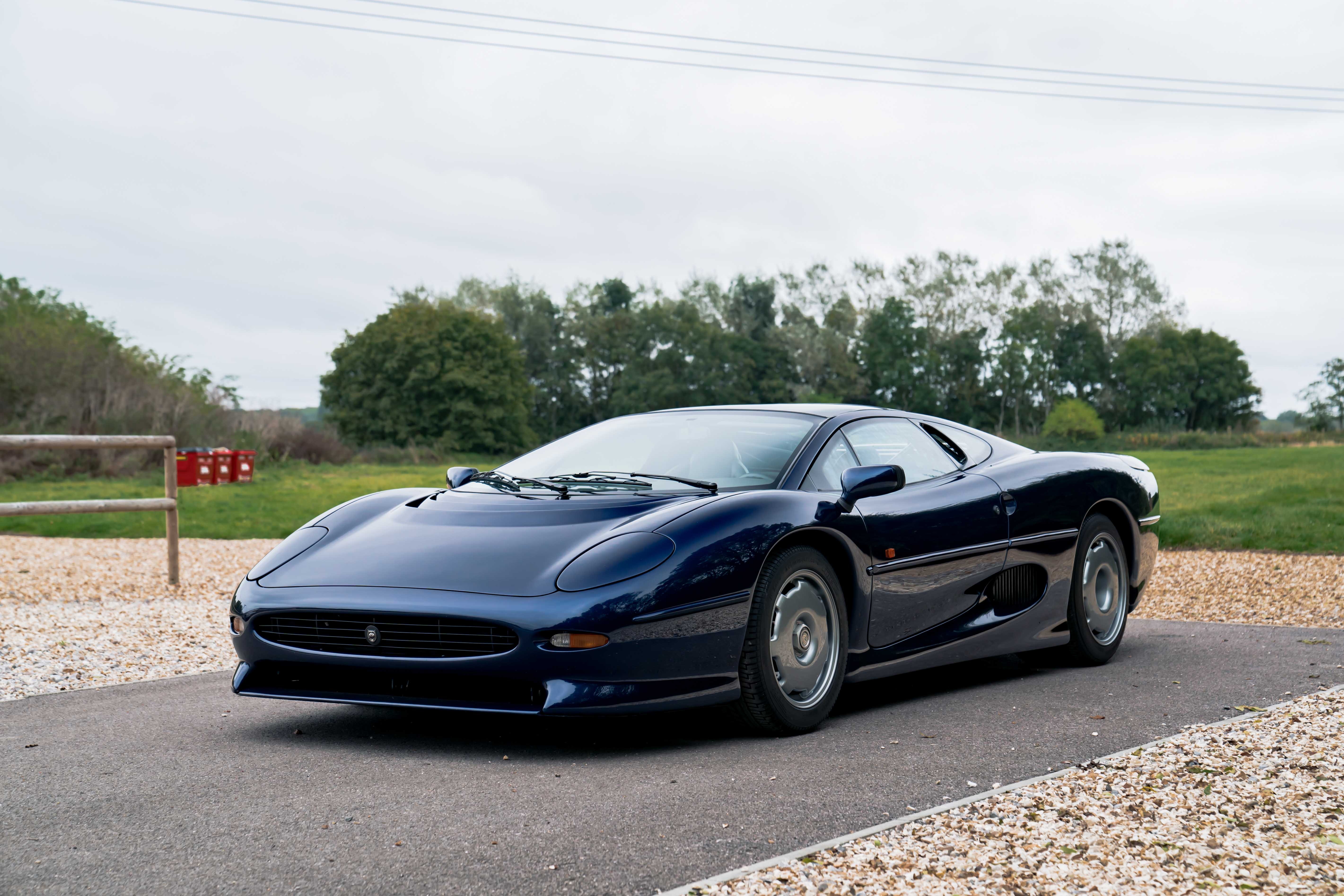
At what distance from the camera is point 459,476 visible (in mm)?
5637

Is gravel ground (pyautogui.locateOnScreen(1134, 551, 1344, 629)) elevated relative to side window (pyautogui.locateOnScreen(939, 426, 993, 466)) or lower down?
lower down

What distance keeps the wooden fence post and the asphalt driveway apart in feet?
13.0

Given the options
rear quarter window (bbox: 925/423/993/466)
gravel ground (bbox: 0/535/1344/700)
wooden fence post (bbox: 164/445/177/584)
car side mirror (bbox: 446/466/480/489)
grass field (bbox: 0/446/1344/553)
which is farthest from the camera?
grass field (bbox: 0/446/1344/553)

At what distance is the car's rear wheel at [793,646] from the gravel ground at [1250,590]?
15.9 ft

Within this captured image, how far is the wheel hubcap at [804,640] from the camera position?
4.43 meters

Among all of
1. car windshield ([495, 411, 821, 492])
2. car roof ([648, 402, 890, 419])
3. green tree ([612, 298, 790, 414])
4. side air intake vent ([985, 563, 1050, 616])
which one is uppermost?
green tree ([612, 298, 790, 414])

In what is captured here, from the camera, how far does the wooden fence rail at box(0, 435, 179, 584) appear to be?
323 inches

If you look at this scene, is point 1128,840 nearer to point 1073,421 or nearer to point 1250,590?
point 1250,590

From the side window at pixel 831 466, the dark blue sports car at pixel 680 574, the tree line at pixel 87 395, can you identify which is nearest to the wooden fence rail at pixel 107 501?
the dark blue sports car at pixel 680 574

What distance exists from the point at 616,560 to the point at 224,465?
82.0ft

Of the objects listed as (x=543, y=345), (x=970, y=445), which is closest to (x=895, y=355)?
(x=543, y=345)

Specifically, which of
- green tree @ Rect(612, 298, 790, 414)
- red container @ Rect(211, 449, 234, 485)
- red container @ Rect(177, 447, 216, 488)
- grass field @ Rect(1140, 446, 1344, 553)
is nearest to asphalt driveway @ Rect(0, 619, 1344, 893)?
grass field @ Rect(1140, 446, 1344, 553)

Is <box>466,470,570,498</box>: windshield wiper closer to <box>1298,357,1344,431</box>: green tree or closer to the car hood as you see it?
the car hood

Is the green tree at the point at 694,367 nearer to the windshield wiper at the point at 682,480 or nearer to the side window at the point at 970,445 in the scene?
the side window at the point at 970,445
